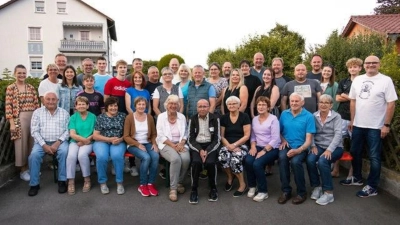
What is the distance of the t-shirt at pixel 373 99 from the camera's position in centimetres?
478

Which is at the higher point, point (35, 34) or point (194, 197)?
point (35, 34)

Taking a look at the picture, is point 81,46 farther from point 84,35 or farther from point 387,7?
point 387,7

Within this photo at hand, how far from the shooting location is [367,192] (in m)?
4.89

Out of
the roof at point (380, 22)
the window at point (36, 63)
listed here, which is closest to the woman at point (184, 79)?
the roof at point (380, 22)

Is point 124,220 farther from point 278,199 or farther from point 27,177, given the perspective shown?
point 27,177

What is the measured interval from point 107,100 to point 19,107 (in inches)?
60.2

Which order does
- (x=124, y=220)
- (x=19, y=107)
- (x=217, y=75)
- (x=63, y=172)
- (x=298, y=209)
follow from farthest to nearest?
(x=217, y=75) → (x=19, y=107) → (x=63, y=172) → (x=298, y=209) → (x=124, y=220)

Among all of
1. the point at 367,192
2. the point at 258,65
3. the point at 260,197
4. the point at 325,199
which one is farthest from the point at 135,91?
the point at 367,192

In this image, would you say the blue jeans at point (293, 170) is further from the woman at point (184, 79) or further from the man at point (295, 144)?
the woman at point (184, 79)

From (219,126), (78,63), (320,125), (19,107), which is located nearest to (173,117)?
(219,126)

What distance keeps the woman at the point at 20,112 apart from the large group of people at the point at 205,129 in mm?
16

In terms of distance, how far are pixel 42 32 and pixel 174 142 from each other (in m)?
33.5

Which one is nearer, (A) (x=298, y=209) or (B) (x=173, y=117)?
(A) (x=298, y=209)

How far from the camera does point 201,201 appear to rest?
15.7 ft
